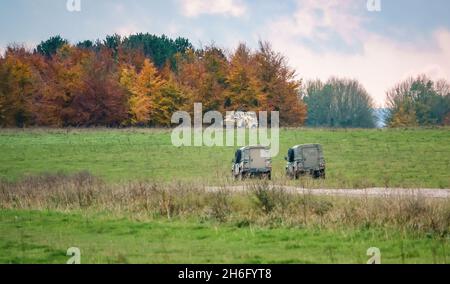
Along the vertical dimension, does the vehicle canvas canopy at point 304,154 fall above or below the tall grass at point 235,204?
above

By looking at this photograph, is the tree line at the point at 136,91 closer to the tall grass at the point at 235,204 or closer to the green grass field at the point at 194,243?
the tall grass at the point at 235,204

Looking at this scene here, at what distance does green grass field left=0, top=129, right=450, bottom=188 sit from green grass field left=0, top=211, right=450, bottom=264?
338 inches

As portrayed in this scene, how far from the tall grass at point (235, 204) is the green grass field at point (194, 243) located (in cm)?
71

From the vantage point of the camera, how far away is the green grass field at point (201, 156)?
33.5 meters

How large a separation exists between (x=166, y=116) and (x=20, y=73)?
653 inches

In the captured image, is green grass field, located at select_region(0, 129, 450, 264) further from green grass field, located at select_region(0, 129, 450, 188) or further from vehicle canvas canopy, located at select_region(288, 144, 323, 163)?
vehicle canvas canopy, located at select_region(288, 144, 323, 163)

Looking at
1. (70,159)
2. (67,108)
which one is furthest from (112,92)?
(70,159)

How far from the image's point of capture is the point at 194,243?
16578mm

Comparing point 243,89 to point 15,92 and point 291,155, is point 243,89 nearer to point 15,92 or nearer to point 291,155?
point 15,92

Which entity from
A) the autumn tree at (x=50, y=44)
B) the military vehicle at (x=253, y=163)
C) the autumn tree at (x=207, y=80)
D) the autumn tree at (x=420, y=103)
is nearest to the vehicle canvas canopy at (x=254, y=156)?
the military vehicle at (x=253, y=163)

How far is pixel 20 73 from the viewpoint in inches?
2803

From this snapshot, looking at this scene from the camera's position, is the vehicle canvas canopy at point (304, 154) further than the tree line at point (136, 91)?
No

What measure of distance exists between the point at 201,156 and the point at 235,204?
76.5ft

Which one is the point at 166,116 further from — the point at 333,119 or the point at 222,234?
the point at 222,234
